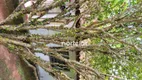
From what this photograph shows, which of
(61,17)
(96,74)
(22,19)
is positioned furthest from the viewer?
(22,19)

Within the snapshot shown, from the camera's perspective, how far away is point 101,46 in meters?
2.85

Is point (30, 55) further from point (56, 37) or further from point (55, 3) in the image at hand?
point (55, 3)

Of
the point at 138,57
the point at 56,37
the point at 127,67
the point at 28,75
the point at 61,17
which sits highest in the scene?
the point at 61,17

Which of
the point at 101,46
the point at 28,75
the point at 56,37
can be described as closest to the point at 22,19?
the point at 28,75

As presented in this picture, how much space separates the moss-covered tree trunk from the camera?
374 cm

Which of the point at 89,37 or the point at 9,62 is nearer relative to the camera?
the point at 89,37

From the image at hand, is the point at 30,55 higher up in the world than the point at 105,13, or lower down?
lower down

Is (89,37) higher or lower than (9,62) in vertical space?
higher

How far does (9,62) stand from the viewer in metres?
3.86

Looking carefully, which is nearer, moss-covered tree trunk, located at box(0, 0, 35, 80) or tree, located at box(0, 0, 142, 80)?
tree, located at box(0, 0, 142, 80)

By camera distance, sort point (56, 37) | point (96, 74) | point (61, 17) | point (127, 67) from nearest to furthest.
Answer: point (96, 74), point (56, 37), point (61, 17), point (127, 67)

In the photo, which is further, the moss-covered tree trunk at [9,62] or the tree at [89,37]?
the moss-covered tree trunk at [9,62]

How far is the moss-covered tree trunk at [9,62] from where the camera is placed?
3.74 meters

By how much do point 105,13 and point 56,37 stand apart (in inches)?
39.5
